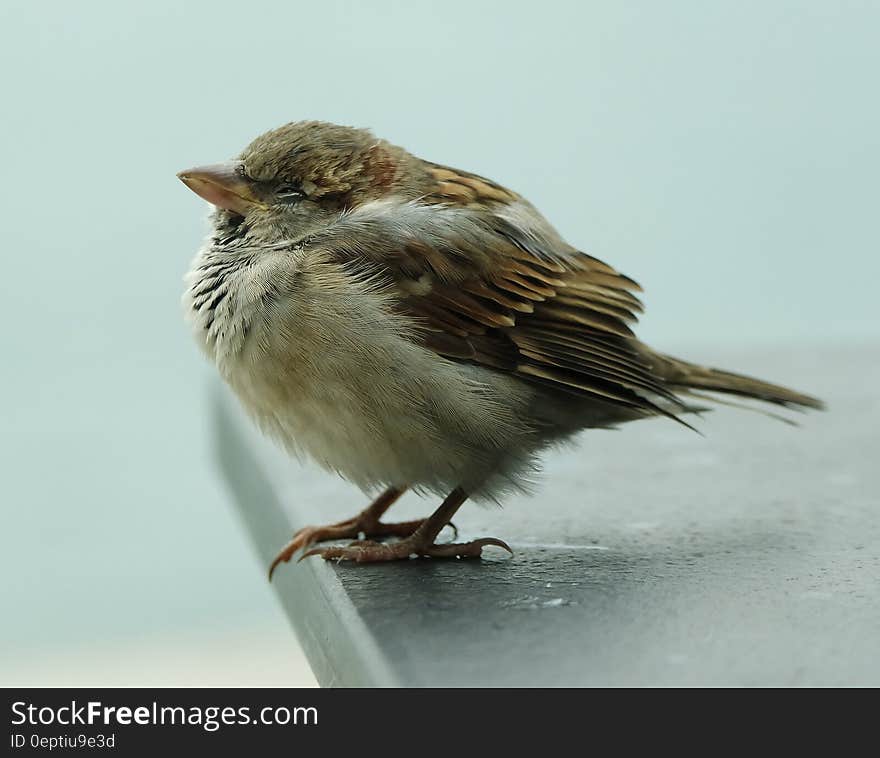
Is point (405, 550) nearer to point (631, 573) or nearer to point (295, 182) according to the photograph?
point (631, 573)

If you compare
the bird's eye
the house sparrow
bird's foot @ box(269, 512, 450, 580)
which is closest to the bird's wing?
the house sparrow

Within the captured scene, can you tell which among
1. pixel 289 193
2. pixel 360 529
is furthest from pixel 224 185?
pixel 360 529

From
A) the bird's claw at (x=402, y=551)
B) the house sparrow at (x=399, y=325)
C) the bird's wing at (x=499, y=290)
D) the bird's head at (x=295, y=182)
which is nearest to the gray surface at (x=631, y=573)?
the bird's claw at (x=402, y=551)

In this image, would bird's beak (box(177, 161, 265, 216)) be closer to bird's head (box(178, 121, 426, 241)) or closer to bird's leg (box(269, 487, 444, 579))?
bird's head (box(178, 121, 426, 241))

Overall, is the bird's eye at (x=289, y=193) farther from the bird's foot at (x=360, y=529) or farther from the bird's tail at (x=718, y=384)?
the bird's tail at (x=718, y=384)
